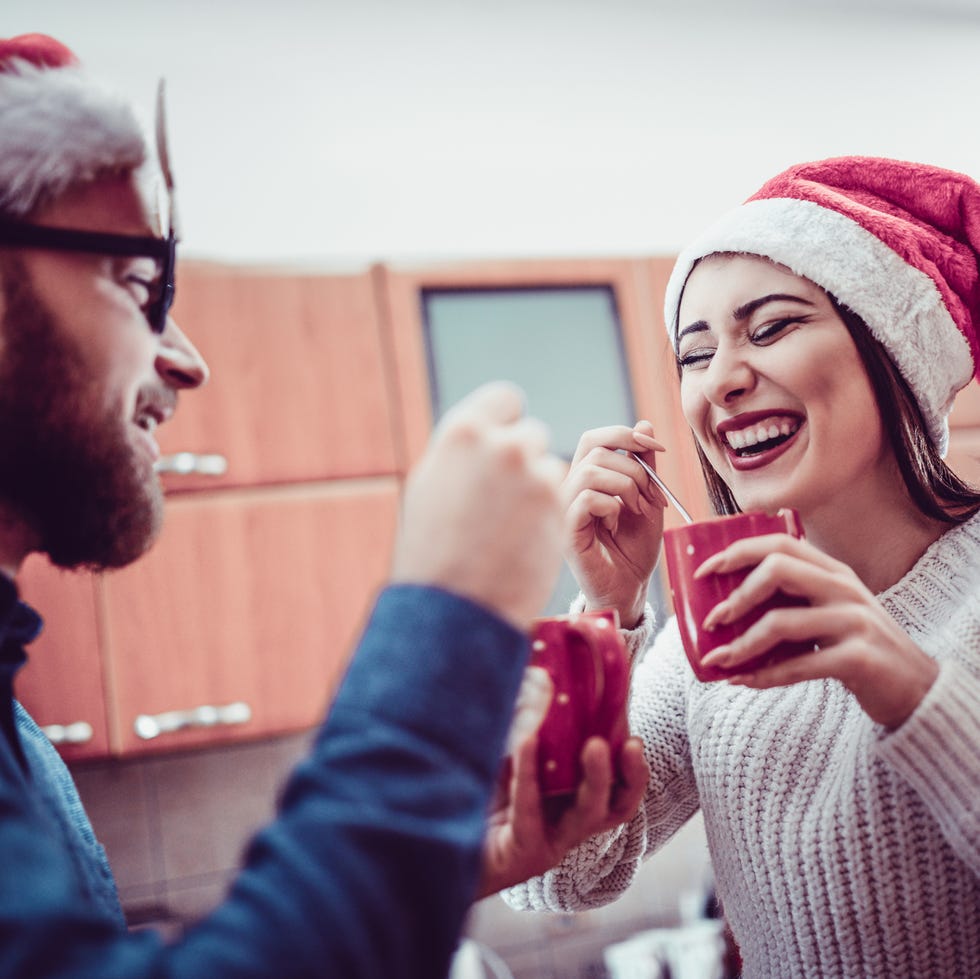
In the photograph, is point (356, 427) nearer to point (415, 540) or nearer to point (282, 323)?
point (282, 323)

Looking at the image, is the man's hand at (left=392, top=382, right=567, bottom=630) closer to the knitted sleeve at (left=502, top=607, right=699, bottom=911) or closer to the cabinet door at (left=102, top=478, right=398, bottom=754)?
the knitted sleeve at (left=502, top=607, right=699, bottom=911)

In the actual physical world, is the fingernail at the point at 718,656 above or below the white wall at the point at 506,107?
below

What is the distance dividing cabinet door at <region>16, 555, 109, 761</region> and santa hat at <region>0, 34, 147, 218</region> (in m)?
1.40

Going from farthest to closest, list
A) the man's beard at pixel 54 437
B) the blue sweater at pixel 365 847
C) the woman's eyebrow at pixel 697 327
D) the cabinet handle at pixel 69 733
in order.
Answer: the cabinet handle at pixel 69 733 → the woman's eyebrow at pixel 697 327 → the man's beard at pixel 54 437 → the blue sweater at pixel 365 847

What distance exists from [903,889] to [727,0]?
198 centimetres

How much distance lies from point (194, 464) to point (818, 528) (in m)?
1.48

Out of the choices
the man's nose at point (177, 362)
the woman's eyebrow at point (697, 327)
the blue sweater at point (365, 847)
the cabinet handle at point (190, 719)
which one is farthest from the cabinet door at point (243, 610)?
the blue sweater at point (365, 847)

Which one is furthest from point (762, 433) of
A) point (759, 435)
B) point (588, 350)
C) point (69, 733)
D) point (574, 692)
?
point (69, 733)

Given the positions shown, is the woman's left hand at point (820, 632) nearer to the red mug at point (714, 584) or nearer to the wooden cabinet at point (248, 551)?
the red mug at point (714, 584)

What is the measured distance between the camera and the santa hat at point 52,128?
0.69 metres

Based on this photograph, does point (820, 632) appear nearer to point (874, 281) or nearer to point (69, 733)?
point (874, 281)

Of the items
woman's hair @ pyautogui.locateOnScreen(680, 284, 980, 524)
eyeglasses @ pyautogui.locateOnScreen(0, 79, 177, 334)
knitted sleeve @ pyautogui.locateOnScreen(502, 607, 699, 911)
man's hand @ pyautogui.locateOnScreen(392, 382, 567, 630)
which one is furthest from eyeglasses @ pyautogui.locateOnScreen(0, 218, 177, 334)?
woman's hair @ pyautogui.locateOnScreen(680, 284, 980, 524)

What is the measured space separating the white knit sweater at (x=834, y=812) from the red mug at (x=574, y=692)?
0.78 ft

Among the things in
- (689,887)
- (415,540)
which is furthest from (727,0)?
(689,887)
